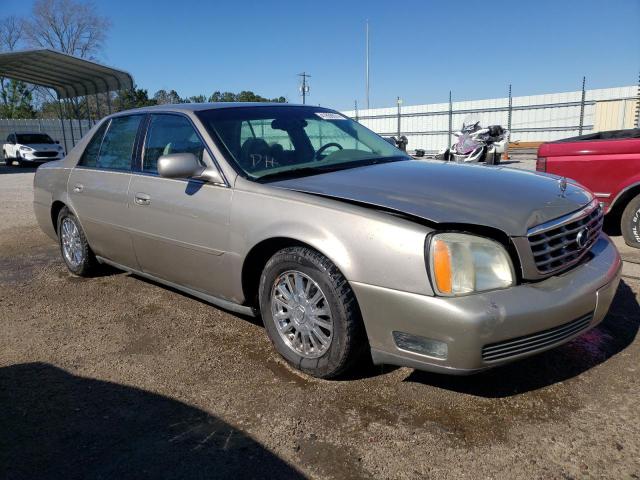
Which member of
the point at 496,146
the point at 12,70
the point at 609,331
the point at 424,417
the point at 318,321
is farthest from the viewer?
the point at 12,70

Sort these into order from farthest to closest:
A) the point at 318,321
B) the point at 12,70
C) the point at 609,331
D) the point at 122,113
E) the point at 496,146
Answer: the point at 12,70 < the point at 496,146 < the point at 122,113 < the point at 609,331 < the point at 318,321

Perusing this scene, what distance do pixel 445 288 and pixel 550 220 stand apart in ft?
2.39

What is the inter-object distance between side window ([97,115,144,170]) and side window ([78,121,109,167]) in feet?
0.25

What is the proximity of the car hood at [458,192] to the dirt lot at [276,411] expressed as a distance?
916 mm

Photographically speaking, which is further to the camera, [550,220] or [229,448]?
[550,220]

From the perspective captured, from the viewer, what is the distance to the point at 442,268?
2.35 metres

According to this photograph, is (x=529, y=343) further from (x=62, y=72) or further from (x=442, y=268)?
(x=62, y=72)

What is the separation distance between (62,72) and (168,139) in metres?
22.4

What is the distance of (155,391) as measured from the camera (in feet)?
9.39

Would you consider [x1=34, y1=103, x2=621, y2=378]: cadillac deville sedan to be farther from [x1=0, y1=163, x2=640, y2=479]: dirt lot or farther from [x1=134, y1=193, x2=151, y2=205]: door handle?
[x1=0, y1=163, x2=640, y2=479]: dirt lot

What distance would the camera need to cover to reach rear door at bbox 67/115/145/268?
4.15 metres

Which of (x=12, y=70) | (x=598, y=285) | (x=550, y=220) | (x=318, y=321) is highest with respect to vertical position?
(x=12, y=70)

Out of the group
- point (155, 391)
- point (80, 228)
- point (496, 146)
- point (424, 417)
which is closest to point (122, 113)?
point (80, 228)

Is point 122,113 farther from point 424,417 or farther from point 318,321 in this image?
point 424,417
